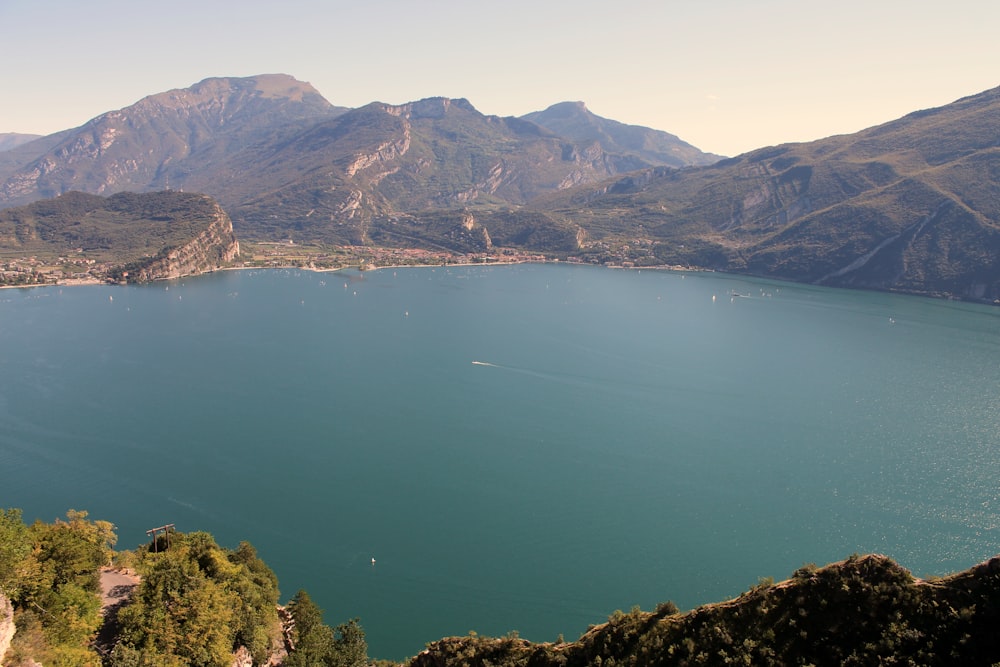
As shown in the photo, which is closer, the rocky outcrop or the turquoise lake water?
the rocky outcrop

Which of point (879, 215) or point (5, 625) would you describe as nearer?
point (5, 625)

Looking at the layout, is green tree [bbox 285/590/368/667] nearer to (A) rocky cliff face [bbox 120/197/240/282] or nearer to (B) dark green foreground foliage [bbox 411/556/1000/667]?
(B) dark green foreground foliage [bbox 411/556/1000/667]

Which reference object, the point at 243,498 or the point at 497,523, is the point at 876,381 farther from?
the point at 243,498

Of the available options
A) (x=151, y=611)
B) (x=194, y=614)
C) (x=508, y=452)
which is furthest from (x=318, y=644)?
(x=508, y=452)

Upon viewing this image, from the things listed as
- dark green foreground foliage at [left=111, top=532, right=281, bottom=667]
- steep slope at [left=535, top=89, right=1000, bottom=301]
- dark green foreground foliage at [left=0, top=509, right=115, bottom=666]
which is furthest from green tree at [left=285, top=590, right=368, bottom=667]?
steep slope at [left=535, top=89, right=1000, bottom=301]

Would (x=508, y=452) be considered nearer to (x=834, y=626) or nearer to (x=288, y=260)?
(x=834, y=626)

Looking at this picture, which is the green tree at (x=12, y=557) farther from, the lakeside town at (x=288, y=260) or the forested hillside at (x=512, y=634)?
the lakeside town at (x=288, y=260)

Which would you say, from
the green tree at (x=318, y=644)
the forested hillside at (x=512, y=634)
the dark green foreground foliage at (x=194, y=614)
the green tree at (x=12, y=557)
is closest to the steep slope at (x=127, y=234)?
the dark green foreground foliage at (x=194, y=614)
